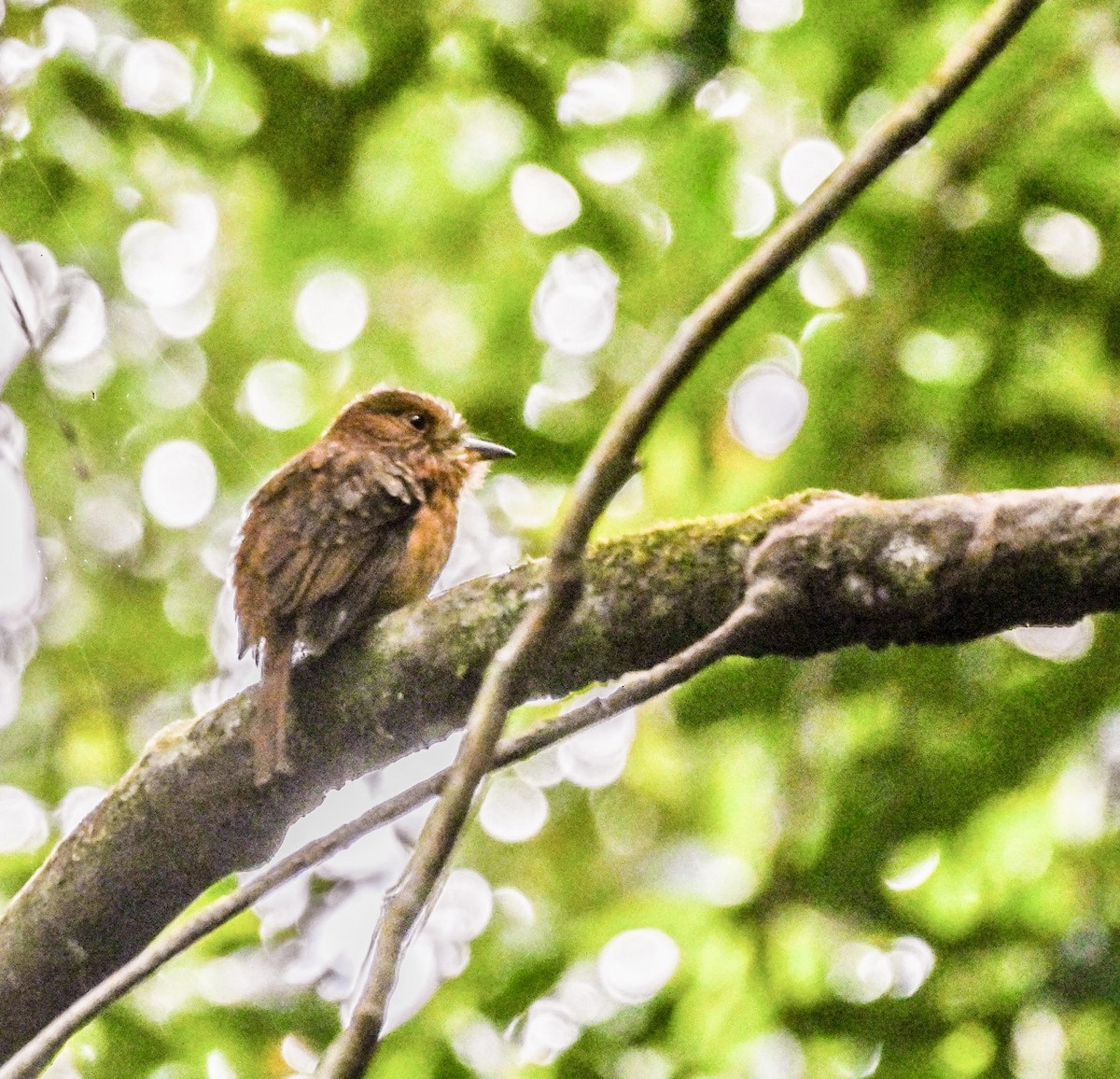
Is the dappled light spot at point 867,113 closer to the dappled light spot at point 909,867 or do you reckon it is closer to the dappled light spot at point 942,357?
the dappled light spot at point 942,357

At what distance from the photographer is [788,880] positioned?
3438 millimetres

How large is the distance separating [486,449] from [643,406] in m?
2.43

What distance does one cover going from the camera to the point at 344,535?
329cm

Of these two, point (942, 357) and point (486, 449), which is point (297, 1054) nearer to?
point (486, 449)

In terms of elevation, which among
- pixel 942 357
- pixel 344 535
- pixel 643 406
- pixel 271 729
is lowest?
pixel 942 357

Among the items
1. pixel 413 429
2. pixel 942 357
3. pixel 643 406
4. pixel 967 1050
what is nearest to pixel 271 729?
pixel 643 406

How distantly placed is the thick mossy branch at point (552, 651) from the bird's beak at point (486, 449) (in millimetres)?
1195

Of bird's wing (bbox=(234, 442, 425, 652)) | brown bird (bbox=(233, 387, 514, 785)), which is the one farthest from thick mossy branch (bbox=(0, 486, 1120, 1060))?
bird's wing (bbox=(234, 442, 425, 652))

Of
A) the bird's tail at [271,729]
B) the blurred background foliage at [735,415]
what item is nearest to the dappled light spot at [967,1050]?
the blurred background foliage at [735,415]

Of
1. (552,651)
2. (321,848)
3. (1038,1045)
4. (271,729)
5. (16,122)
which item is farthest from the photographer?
(16,122)

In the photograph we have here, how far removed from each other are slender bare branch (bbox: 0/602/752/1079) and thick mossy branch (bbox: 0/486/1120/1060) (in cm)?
32

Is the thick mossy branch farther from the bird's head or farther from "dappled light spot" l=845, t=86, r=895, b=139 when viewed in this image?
"dappled light spot" l=845, t=86, r=895, b=139

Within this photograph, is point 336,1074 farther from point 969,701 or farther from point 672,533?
point 969,701

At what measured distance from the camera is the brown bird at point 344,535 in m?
3.01
